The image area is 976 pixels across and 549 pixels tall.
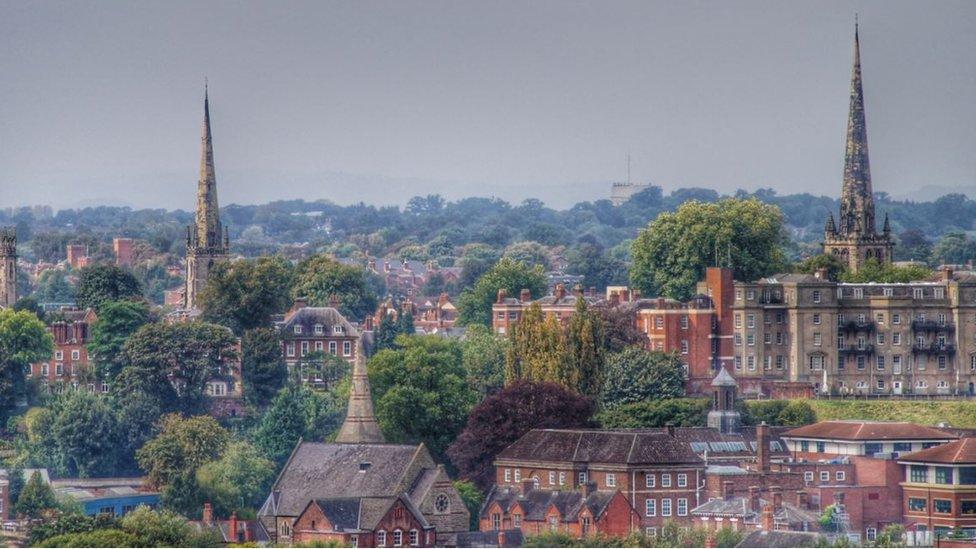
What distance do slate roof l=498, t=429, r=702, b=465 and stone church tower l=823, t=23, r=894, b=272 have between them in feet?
106

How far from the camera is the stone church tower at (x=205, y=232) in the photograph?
103938mm

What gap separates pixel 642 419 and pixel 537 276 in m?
31.9

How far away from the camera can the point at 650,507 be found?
6178 cm

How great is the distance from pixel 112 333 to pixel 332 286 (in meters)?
15.9

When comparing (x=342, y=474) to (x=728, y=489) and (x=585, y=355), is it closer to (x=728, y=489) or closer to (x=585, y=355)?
(x=728, y=489)

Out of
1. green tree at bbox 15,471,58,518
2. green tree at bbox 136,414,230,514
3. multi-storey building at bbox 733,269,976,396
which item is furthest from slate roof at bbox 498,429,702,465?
multi-storey building at bbox 733,269,976,396

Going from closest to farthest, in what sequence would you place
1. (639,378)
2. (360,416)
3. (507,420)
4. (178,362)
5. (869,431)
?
(869,431)
(507,420)
(360,416)
(639,378)
(178,362)

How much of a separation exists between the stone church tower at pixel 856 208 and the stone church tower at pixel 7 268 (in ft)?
91.3

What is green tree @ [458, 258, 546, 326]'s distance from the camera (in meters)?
97.9

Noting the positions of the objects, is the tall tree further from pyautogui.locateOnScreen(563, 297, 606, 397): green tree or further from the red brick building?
Answer: the red brick building

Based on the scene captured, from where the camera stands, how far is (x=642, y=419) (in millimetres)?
68938

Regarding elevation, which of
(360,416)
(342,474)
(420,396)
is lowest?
(342,474)

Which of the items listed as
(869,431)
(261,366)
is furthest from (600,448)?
(261,366)

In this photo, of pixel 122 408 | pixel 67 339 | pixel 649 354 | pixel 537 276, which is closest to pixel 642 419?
pixel 649 354
